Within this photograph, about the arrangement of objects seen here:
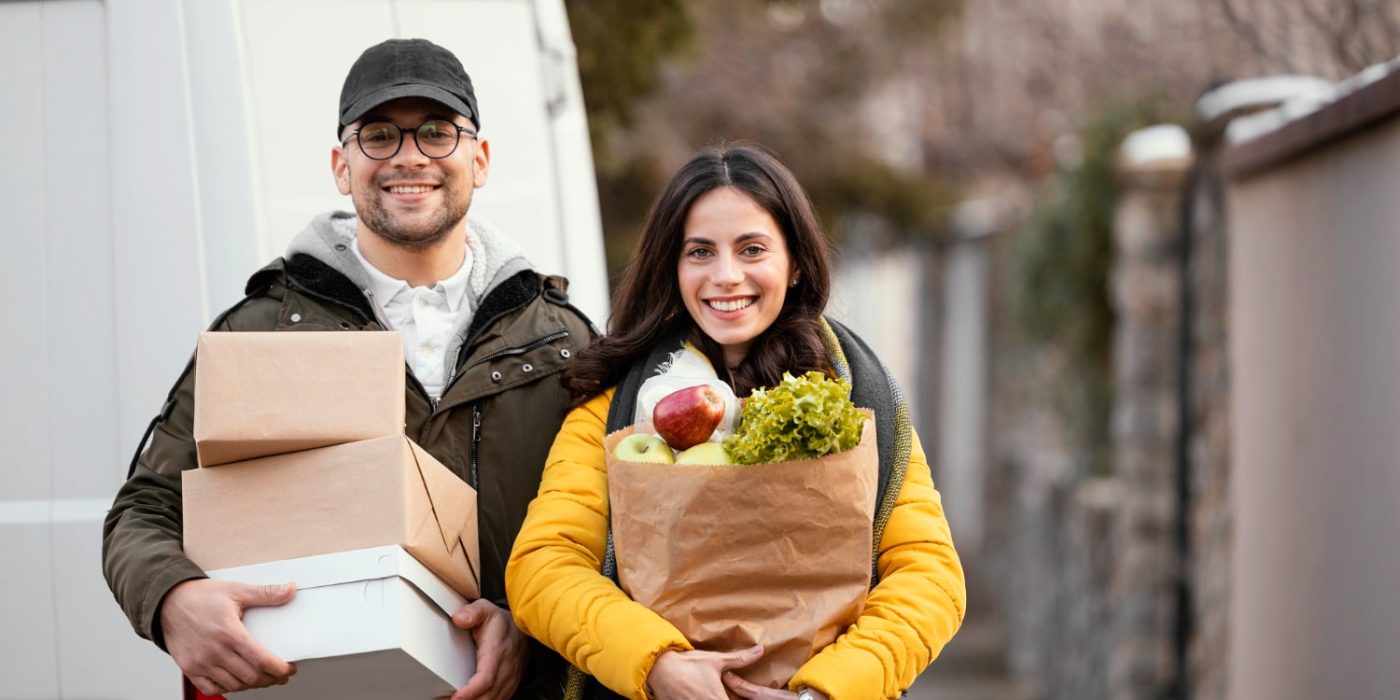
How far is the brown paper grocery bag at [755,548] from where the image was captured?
2455 mm

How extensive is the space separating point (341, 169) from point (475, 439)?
592mm

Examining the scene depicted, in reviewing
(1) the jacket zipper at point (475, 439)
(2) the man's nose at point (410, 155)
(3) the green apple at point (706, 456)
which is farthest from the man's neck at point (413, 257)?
(3) the green apple at point (706, 456)

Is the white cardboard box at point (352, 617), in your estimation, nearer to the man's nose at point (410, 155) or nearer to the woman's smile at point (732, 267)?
the woman's smile at point (732, 267)

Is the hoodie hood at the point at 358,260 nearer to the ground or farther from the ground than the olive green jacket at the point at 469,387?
farther from the ground

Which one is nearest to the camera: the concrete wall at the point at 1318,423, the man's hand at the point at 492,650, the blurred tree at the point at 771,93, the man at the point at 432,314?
the man's hand at the point at 492,650

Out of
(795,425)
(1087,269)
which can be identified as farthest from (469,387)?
(1087,269)

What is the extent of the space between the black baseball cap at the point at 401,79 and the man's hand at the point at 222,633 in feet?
2.95

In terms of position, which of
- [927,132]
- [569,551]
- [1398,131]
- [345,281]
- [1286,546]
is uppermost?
[927,132]

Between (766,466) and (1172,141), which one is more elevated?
(1172,141)

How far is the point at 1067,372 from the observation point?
9719 millimetres

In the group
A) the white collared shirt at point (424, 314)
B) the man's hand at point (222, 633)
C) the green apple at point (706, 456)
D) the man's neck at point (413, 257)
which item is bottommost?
the man's hand at point (222, 633)

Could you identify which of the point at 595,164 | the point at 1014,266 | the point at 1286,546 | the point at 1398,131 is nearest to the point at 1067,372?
the point at 1014,266

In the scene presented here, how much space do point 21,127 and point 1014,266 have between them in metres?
8.03

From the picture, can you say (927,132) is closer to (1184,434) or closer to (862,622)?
(1184,434)
